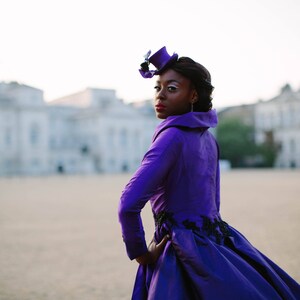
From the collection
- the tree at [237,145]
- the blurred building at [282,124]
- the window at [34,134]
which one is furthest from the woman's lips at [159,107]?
the blurred building at [282,124]

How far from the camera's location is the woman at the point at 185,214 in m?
1.96

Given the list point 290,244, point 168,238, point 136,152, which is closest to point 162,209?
point 168,238

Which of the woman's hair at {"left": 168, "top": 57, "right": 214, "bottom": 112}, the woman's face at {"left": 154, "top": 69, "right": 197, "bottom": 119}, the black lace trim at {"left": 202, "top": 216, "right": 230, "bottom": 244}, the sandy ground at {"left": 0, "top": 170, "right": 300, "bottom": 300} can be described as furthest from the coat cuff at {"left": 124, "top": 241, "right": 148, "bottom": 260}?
the sandy ground at {"left": 0, "top": 170, "right": 300, "bottom": 300}

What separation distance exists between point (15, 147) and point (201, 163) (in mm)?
49158

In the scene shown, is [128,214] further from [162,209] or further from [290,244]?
[290,244]

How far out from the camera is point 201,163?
2143 millimetres

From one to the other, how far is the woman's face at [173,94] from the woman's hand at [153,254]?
57 centimetres

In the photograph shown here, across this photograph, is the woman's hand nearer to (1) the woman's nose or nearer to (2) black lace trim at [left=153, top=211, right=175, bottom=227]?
(2) black lace trim at [left=153, top=211, right=175, bottom=227]

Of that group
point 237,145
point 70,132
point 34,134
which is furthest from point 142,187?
point 237,145

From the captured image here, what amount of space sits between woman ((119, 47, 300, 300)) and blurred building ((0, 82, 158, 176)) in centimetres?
4595

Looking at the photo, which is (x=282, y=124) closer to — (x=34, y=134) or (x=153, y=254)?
(x=34, y=134)

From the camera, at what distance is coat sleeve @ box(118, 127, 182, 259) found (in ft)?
6.43

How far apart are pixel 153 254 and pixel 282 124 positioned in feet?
230

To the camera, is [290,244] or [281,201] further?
[281,201]
